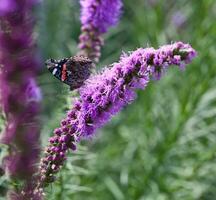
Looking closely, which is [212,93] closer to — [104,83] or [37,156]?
[104,83]

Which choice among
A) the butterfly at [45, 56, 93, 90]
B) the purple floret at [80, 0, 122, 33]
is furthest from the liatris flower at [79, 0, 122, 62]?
the butterfly at [45, 56, 93, 90]

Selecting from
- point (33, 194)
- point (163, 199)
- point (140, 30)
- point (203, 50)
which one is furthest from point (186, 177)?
point (33, 194)

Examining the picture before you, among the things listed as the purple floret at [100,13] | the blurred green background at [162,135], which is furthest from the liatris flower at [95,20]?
the blurred green background at [162,135]

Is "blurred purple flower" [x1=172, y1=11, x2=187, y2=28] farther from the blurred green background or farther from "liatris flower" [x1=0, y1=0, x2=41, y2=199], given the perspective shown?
"liatris flower" [x1=0, y1=0, x2=41, y2=199]

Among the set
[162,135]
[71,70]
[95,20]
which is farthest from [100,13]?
[162,135]

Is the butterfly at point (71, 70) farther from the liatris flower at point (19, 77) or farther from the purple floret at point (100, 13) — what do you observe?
the liatris flower at point (19, 77)

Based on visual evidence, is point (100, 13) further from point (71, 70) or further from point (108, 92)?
point (108, 92)
